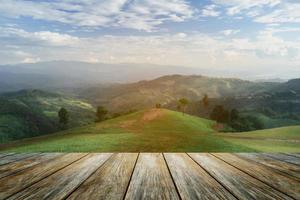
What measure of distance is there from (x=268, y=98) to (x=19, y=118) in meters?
149

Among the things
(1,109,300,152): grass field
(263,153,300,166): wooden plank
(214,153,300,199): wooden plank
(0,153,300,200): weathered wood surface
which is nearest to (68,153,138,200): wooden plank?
(0,153,300,200): weathered wood surface

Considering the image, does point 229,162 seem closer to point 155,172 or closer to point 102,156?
point 155,172

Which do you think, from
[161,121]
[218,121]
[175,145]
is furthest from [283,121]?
[175,145]

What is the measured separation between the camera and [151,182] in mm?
2531

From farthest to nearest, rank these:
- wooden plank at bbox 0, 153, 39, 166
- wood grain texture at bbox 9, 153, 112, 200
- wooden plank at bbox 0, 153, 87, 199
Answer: wooden plank at bbox 0, 153, 39, 166 < wooden plank at bbox 0, 153, 87, 199 < wood grain texture at bbox 9, 153, 112, 200

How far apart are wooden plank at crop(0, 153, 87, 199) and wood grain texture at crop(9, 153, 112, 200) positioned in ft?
0.29

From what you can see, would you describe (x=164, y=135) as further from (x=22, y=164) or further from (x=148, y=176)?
(x=148, y=176)

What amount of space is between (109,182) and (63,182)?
1.41 feet

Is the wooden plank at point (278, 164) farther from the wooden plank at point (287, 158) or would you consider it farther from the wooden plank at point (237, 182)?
the wooden plank at point (237, 182)

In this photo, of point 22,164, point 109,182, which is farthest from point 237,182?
point 22,164

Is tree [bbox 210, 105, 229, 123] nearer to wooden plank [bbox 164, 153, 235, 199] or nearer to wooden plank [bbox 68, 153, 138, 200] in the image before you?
wooden plank [bbox 164, 153, 235, 199]

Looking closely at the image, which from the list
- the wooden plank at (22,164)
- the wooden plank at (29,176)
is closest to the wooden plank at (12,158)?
the wooden plank at (22,164)

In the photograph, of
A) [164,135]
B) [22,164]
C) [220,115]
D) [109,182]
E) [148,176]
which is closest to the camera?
[109,182]

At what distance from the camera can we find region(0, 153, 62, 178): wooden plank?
119 inches
